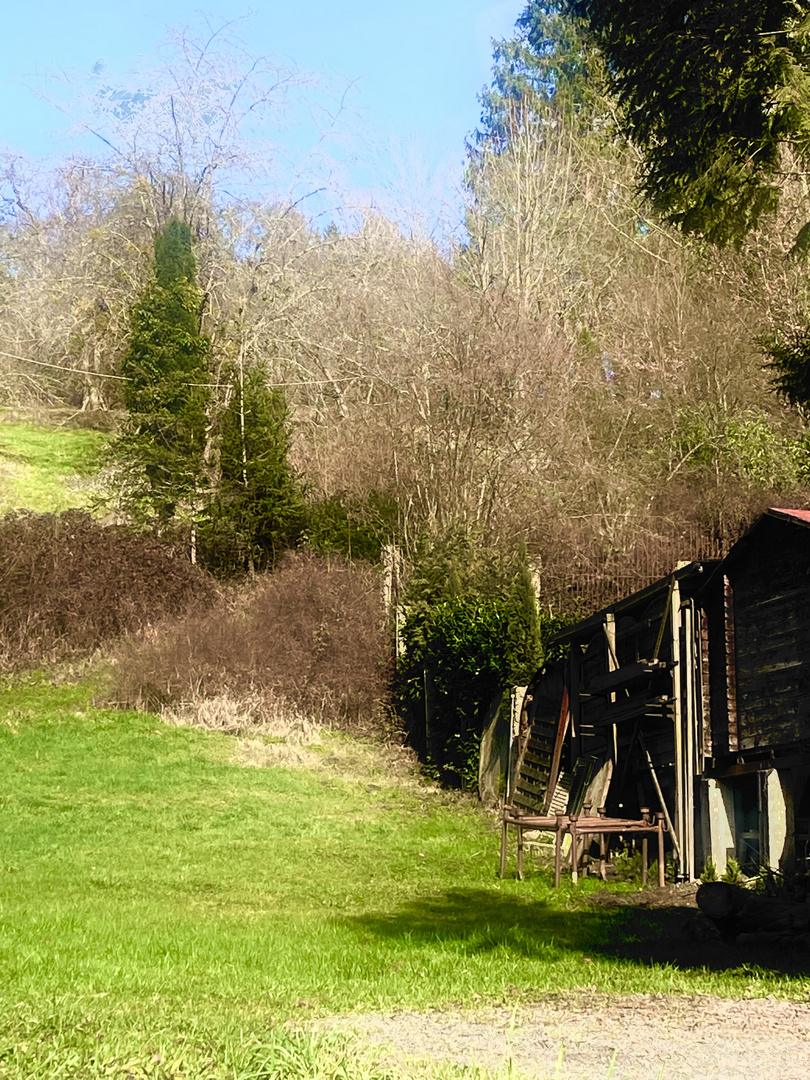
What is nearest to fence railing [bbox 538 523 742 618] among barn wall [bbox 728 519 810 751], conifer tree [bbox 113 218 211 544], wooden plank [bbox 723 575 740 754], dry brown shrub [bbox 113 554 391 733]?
dry brown shrub [bbox 113 554 391 733]

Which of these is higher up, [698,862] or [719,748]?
[719,748]

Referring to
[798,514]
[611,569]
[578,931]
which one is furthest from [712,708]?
[611,569]

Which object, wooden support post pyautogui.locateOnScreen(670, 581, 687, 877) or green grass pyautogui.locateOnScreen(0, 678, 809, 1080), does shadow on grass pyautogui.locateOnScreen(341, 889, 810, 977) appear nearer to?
green grass pyautogui.locateOnScreen(0, 678, 809, 1080)

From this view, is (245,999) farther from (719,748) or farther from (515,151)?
(515,151)

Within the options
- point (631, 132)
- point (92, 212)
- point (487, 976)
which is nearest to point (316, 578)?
point (631, 132)

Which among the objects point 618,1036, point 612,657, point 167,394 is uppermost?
point 167,394

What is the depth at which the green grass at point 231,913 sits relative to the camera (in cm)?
653

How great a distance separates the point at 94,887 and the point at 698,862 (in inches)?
289

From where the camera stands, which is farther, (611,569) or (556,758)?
(611,569)

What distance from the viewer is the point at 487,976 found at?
8.71 m

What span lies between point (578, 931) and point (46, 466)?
39327 millimetres

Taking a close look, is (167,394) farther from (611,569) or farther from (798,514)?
(798,514)

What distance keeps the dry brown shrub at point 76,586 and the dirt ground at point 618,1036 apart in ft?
73.8

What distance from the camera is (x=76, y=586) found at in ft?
96.4
